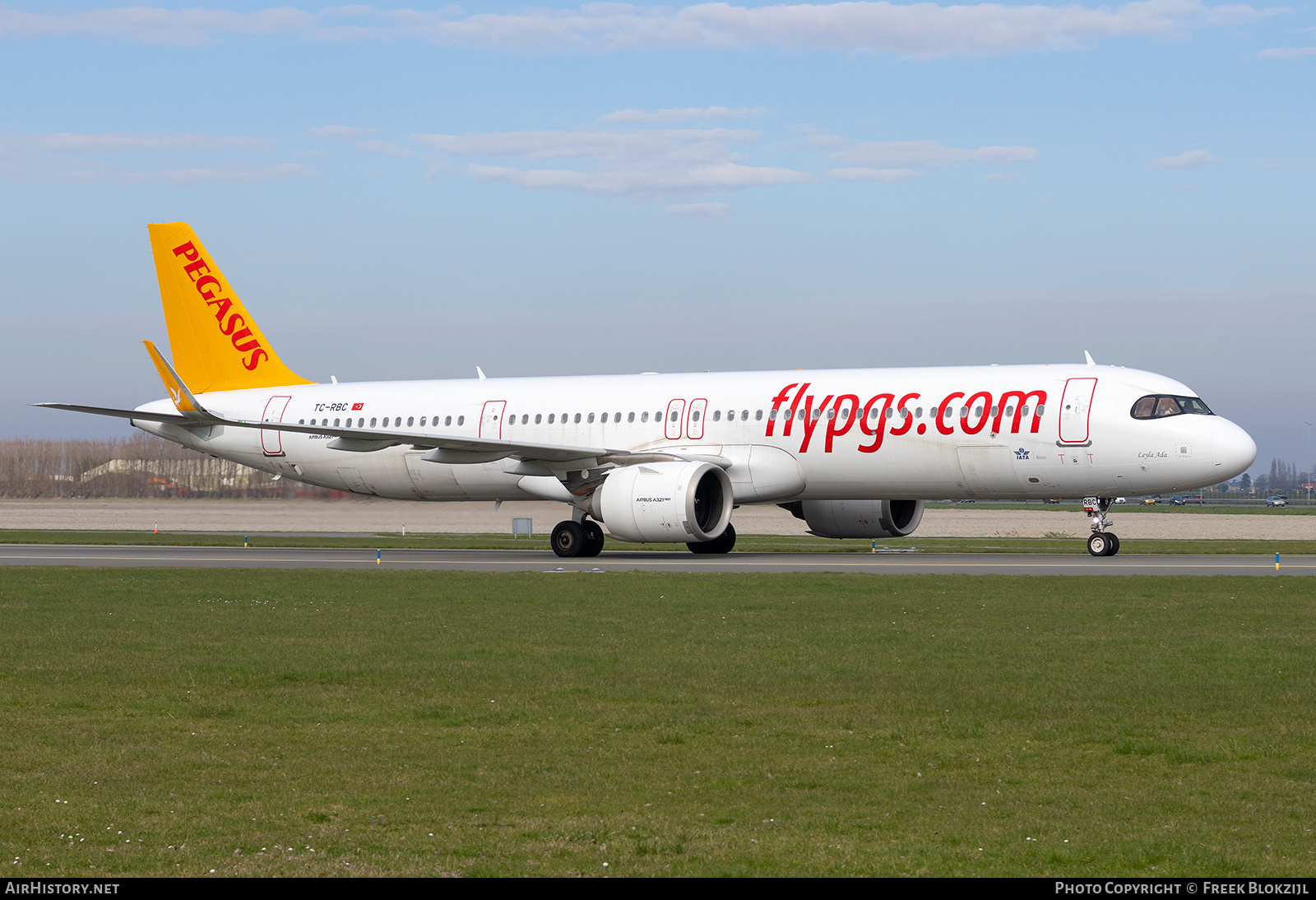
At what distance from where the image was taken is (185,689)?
11.9m

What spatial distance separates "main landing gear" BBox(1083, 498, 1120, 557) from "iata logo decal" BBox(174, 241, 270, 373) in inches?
889

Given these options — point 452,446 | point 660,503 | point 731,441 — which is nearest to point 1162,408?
point 731,441

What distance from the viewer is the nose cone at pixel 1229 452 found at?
1112 inches

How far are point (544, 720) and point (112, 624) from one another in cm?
843

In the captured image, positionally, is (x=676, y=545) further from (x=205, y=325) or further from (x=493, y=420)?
(x=205, y=325)

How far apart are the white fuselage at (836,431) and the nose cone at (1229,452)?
0.10 ft

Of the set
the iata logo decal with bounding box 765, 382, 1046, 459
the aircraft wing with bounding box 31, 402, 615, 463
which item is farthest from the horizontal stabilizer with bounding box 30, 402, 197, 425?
the iata logo decal with bounding box 765, 382, 1046, 459

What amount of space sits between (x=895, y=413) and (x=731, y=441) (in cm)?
383

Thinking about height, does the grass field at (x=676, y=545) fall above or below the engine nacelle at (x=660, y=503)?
below

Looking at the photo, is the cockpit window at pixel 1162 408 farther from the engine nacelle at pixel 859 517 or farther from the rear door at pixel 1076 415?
the engine nacelle at pixel 859 517

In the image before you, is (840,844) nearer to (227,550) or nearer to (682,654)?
(682,654)

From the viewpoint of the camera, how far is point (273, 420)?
125 feet

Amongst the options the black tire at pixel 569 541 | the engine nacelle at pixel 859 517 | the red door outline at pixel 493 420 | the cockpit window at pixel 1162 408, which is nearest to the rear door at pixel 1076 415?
the cockpit window at pixel 1162 408

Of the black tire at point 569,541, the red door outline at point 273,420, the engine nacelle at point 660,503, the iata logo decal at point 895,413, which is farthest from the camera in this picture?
the red door outline at point 273,420
